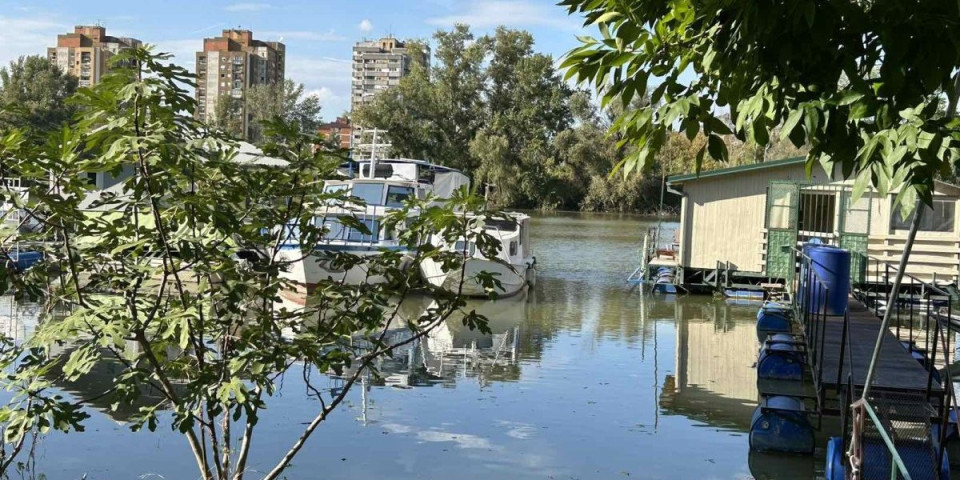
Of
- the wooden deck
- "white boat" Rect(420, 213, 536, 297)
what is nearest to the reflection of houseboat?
the wooden deck

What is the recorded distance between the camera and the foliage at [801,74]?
10.4 feet

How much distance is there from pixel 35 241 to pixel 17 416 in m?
0.97

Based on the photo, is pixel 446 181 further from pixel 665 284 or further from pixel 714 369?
pixel 714 369

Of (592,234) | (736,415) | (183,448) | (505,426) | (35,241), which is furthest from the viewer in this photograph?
(592,234)

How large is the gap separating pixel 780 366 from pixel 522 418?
3494mm

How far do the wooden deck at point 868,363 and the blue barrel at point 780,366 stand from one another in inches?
24.7

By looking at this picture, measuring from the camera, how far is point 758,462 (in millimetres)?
10125

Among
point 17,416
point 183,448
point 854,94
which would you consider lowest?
point 183,448

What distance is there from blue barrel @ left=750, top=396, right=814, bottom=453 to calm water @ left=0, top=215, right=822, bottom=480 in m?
0.13

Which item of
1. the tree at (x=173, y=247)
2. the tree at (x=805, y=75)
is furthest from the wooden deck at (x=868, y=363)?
the tree at (x=805, y=75)

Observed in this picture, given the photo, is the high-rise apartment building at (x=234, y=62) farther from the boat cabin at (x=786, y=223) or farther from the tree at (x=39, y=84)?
the boat cabin at (x=786, y=223)

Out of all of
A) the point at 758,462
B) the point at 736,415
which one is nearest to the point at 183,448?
the point at 758,462

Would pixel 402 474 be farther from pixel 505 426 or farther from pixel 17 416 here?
pixel 17 416

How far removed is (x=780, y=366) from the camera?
1298 cm
